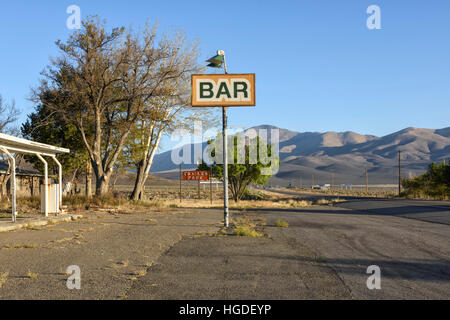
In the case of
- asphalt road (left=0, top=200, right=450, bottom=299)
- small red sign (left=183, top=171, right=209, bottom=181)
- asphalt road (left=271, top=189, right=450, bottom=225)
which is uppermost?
small red sign (left=183, top=171, right=209, bottom=181)

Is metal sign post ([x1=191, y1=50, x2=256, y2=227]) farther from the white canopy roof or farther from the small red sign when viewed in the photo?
the small red sign

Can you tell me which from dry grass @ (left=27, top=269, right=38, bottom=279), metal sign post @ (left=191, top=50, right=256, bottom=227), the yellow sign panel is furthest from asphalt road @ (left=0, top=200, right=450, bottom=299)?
the yellow sign panel

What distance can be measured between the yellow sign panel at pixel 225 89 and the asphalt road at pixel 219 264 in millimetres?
4592

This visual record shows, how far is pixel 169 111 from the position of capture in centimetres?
2980

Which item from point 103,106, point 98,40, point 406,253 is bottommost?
point 406,253

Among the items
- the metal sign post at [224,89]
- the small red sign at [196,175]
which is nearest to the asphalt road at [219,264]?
the metal sign post at [224,89]

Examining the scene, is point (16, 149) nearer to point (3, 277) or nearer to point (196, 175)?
point (3, 277)

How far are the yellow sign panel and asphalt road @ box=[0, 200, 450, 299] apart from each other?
4.59 m

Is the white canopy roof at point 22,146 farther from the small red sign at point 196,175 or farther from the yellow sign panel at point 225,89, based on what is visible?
the small red sign at point 196,175

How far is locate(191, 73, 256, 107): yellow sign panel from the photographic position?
1473cm

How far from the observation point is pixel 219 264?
26.9 feet

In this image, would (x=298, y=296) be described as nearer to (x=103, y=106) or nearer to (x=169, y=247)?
(x=169, y=247)

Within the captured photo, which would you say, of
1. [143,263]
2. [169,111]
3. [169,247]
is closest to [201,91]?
[169,247]

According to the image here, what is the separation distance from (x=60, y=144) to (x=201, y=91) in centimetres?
2198
